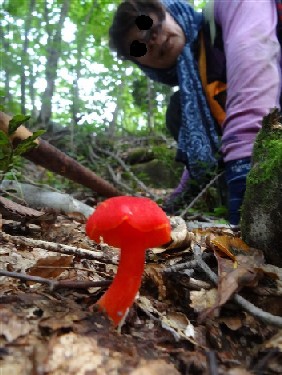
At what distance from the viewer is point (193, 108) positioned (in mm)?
4648

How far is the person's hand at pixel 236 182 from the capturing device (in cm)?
334

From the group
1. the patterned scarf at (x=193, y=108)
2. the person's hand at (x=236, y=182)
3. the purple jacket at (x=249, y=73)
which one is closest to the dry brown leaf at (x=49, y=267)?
the person's hand at (x=236, y=182)

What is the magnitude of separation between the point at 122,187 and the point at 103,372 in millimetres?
4755

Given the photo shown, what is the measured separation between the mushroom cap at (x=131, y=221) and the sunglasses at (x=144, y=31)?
3.78m

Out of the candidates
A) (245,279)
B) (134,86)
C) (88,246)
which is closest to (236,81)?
(88,246)

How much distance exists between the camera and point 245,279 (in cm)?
129

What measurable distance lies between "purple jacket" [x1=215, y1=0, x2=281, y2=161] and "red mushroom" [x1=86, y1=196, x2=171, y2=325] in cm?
244

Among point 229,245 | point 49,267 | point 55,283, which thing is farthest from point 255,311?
point 49,267

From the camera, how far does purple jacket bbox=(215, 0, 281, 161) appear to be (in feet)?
11.2

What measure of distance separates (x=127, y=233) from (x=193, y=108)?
12.4ft

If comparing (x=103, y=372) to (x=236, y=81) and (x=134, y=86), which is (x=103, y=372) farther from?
(x=134, y=86)

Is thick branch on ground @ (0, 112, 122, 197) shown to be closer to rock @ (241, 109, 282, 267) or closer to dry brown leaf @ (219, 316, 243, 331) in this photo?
rock @ (241, 109, 282, 267)

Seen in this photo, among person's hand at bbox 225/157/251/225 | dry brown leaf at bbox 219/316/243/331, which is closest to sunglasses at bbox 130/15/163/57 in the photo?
person's hand at bbox 225/157/251/225

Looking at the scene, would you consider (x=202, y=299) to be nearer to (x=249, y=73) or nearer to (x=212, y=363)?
(x=212, y=363)
